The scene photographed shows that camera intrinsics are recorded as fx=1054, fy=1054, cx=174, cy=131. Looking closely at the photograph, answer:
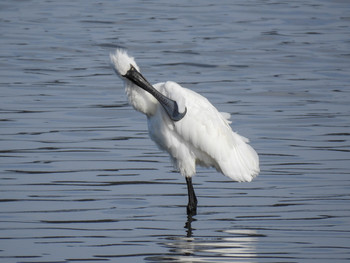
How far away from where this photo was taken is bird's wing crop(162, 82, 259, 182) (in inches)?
386

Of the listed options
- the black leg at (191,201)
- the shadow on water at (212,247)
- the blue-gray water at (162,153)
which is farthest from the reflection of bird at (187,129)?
the shadow on water at (212,247)

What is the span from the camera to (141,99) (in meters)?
9.82

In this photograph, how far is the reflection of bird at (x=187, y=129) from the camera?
32.0 ft

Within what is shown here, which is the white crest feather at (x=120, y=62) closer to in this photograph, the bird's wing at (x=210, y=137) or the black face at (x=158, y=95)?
the black face at (x=158, y=95)

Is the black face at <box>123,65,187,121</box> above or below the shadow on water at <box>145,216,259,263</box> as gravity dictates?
above

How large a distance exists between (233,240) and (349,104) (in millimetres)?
6652

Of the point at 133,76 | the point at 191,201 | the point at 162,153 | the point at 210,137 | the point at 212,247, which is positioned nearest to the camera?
the point at 212,247

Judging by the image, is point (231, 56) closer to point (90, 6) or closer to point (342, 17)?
point (342, 17)

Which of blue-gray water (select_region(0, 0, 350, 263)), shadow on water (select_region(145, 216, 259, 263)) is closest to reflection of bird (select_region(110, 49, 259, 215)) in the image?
blue-gray water (select_region(0, 0, 350, 263))

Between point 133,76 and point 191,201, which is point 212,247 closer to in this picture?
point 191,201

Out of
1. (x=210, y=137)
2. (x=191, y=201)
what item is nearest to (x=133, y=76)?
(x=210, y=137)

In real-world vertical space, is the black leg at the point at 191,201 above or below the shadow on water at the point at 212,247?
above

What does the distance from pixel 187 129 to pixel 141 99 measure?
0.51 metres

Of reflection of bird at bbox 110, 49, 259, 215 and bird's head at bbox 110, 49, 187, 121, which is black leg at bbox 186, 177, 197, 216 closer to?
reflection of bird at bbox 110, 49, 259, 215
